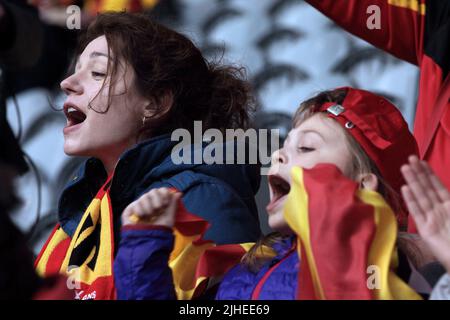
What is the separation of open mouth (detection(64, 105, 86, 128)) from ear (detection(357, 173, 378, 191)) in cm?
72

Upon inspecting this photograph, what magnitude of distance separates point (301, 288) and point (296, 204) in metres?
0.12

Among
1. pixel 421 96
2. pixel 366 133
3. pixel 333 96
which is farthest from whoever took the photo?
pixel 421 96

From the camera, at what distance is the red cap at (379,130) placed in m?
1.70

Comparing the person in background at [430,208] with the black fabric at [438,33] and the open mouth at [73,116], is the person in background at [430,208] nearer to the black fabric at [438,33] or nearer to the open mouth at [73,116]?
the black fabric at [438,33]

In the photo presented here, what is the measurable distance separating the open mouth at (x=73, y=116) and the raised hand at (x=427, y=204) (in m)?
0.92

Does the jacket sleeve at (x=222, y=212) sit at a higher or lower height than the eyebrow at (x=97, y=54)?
lower

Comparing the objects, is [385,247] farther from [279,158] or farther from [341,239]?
[279,158]

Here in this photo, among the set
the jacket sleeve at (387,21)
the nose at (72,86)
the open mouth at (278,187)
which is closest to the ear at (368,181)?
the open mouth at (278,187)

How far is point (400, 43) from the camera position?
2.21m

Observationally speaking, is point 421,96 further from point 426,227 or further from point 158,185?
point 426,227

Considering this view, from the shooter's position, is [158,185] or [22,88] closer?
[158,185]

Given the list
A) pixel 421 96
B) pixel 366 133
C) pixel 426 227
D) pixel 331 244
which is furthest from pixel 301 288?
pixel 421 96

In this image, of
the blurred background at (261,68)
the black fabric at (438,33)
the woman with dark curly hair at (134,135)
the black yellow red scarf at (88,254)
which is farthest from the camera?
the blurred background at (261,68)

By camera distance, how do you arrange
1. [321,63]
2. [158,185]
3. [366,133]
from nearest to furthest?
[366,133]
[158,185]
[321,63]
